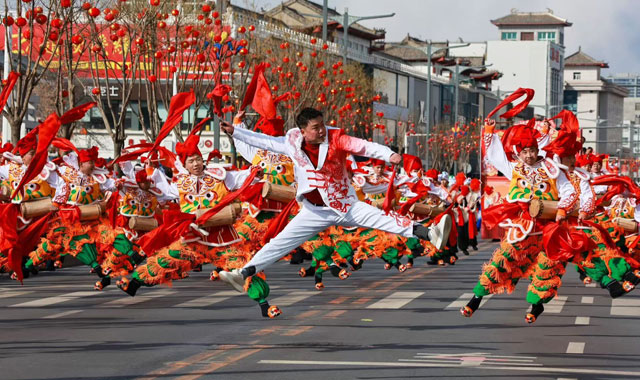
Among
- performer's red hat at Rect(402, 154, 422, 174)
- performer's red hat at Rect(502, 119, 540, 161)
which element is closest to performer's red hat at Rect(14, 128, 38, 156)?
performer's red hat at Rect(502, 119, 540, 161)

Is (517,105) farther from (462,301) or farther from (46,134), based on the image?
(46,134)

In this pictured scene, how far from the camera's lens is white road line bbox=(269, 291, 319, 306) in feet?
44.5

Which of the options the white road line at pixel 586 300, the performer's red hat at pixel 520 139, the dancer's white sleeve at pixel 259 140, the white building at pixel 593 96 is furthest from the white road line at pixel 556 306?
the white building at pixel 593 96

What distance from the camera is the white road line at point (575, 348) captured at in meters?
9.73

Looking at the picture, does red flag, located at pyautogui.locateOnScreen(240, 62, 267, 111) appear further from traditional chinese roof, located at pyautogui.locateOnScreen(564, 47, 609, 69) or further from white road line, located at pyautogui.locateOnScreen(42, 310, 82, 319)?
traditional chinese roof, located at pyautogui.locateOnScreen(564, 47, 609, 69)

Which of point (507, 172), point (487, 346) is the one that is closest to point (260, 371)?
point (487, 346)

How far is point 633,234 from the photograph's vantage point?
53.2ft

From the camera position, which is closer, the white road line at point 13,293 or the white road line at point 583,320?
the white road line at point 583,320

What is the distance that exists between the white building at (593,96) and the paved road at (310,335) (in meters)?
149

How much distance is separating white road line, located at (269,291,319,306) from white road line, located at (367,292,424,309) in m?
0.84

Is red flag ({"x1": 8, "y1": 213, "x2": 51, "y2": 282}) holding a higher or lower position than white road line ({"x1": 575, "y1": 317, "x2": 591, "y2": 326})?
higher

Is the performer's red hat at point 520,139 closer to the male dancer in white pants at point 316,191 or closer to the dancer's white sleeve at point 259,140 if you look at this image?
the male dancer in white pants at point 316,191

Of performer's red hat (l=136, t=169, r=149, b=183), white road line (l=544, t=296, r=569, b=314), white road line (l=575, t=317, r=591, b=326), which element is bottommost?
white road line (l=544, t=296, r=569, b=314)

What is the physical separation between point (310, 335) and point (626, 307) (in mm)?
4512
